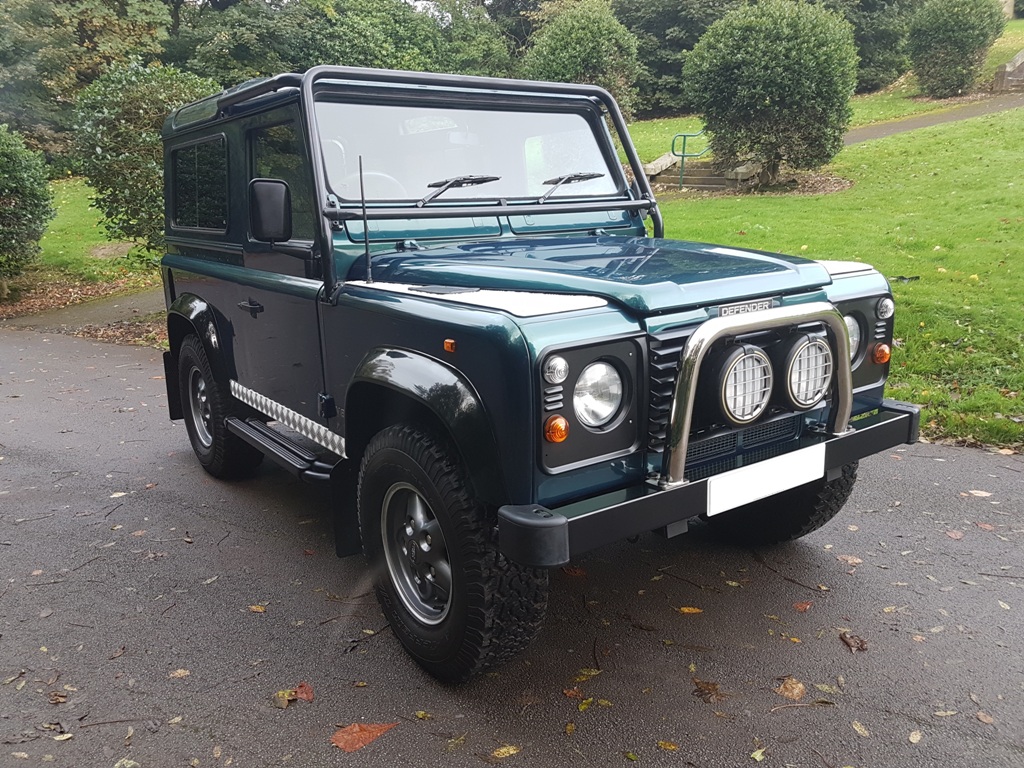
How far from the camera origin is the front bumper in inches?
93.7

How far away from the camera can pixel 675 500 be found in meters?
2.62

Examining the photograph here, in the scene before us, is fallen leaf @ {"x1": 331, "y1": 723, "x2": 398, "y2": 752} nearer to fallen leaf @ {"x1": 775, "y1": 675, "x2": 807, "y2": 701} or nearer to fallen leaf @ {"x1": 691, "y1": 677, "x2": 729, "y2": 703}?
fallen leaf @ {"x1": 691, "y1": 677, "x2": 729, "y2": 703}

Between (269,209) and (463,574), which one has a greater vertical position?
(269,209)

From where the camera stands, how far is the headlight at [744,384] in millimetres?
2654

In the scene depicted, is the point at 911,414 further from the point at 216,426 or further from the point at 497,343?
the point at 216,426

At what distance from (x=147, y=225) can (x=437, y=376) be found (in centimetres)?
920

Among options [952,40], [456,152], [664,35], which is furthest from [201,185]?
[664,35]

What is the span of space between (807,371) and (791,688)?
3.64 feet

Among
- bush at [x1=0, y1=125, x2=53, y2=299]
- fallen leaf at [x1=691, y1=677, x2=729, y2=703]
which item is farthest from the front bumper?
bush at [x1=0, y1=125, x2=53, y2=299]

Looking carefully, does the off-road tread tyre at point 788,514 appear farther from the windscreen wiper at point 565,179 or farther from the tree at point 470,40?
the tree at point 470,40

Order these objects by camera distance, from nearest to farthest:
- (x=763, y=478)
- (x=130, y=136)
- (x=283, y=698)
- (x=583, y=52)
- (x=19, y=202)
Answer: (x=763, y=478)
(x=283, y=698)
(x=130, y=136)
(x=19, y=202)
(x=583, y=52)

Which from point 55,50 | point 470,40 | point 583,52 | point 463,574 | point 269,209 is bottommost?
point 463,574

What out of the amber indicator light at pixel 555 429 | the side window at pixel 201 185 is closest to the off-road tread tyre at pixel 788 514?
the amber indicator light at pixel 555 429

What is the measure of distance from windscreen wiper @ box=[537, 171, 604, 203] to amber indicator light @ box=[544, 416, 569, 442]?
1751 mm
